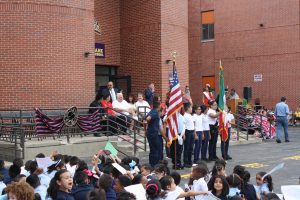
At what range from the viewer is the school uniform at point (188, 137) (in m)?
13.3

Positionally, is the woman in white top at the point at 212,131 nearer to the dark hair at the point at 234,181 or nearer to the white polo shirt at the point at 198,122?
the white polo shirt at the point at 198,122

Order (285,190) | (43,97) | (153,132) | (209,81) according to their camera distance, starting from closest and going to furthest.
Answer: (285,190), (153,132), (43,97), (209,81)

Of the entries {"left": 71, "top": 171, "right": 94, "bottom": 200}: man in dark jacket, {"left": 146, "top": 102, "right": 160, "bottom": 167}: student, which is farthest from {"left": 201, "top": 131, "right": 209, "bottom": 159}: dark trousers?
{"left": 71, "top": 171, "right": 94, "bottom": 200}: man in dark jacket

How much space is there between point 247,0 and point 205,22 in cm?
328

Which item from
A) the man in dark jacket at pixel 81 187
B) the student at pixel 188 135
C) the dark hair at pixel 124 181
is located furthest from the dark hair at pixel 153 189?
the student at pixel 188 135

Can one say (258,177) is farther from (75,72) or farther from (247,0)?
(247,0)

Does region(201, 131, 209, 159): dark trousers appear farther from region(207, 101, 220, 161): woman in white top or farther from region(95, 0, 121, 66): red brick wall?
region(95, 0, 121, 66): red brick wall

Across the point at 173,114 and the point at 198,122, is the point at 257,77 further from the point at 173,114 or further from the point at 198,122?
the point at 173,114

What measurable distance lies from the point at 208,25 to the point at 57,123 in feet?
71.8

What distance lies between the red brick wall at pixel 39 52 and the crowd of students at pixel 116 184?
7.71 meters

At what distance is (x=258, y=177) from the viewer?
25.6 feet

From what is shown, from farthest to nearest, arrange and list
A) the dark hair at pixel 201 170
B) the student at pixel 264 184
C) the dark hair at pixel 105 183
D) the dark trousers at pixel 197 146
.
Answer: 1. the dark trousers at pixel 197 146
2. the student at pixel 264 184
3. the dark hair at pixel 201 170
4. the dark hair at pixel 105 183

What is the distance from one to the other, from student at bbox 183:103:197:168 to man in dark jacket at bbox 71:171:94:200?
687 cm

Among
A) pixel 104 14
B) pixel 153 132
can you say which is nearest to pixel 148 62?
pixel 104 14
